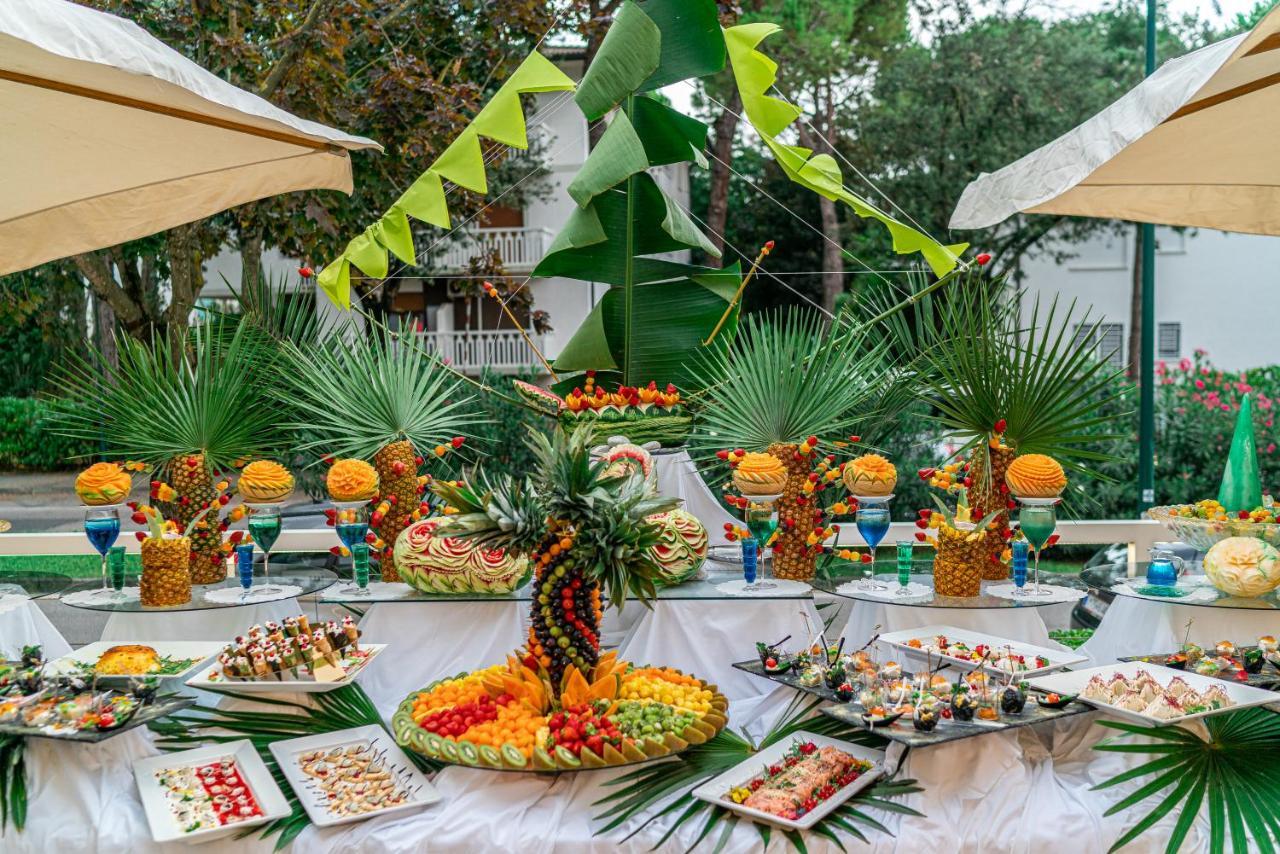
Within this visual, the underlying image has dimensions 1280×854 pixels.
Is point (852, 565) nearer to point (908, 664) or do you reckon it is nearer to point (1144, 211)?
point (908, 664)

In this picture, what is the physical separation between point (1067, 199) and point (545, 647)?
261 cm

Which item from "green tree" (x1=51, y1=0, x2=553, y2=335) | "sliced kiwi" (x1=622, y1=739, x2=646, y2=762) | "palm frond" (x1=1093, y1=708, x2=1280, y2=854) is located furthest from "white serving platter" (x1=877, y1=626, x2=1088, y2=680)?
"green tree" (x1=51, y1=0, x2=553, y2=335)

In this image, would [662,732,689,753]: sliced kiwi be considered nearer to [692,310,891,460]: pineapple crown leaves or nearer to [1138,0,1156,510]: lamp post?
[692,310,891,460]: pineapple crown leaves

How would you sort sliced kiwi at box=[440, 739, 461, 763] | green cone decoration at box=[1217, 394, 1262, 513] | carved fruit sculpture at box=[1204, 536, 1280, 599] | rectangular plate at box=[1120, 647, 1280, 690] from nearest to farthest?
sliced kiwi at box=[440, 739, 461, 763] < rectangular plate at box=[1120, 647, 1280, 690] < carved fruit sculpture at box=[1204, 536, 1280, 599] < green cone decoration at box=[1217, 394, 1262, 513]

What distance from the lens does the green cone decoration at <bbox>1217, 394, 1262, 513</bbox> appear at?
4.72 m

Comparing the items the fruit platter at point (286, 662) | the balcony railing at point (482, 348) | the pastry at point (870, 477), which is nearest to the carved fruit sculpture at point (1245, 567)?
the pastry at point (870, 477)

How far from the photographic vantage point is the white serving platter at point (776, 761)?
3172 mm

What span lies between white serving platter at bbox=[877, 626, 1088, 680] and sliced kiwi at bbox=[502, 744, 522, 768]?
1.32m

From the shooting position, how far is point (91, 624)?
8117 mm

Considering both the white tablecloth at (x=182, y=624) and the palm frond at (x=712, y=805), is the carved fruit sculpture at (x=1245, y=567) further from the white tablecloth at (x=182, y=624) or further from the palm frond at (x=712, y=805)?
the white tablecloth at (x=182, y=624)

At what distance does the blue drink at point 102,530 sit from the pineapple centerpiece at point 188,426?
0.93ft

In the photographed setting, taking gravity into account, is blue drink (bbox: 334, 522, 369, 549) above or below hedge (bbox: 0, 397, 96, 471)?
above

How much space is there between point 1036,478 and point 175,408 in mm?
3480

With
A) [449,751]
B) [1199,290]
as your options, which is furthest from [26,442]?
[1199,290]
